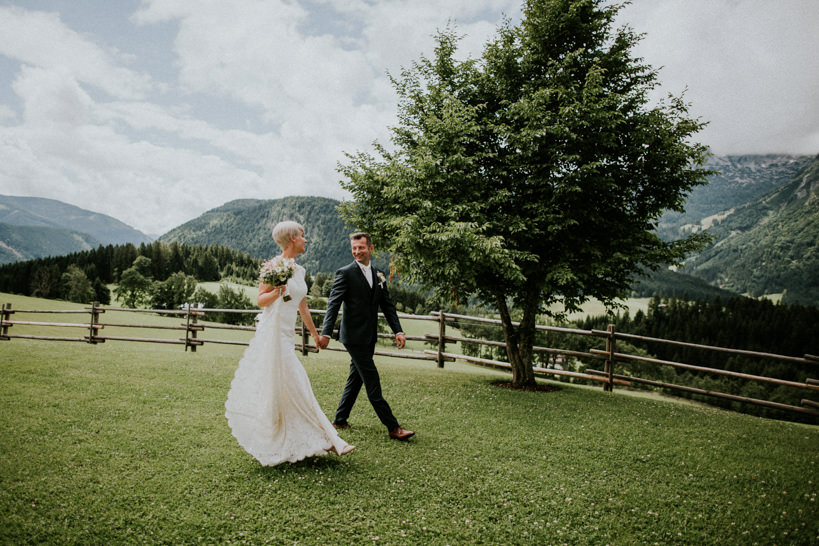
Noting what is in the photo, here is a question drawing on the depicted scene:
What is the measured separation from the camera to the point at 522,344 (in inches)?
Result: 444

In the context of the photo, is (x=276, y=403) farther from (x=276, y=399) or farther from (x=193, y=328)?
(x=193, y=328)

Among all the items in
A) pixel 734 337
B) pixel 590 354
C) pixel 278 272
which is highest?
pixel 278 272

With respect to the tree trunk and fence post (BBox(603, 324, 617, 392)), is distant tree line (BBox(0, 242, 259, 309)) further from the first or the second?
fence post (BBox(603, 324, 617, 392))

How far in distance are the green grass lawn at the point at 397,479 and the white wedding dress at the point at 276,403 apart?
28cm

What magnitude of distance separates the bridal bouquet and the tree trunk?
7.48 meters

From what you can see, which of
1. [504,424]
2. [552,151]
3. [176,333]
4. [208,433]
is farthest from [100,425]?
[176,333]

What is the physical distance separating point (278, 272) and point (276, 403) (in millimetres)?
1496

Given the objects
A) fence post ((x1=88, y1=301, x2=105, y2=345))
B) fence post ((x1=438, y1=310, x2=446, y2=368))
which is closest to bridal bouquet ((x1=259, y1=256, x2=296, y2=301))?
fence post ((x1=438, y1=310, x2=446, y2=368))

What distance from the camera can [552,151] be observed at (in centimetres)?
948

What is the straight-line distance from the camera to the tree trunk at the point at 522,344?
11102mm

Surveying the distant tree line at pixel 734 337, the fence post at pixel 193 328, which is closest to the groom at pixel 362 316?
the fence post at pixel 193 328

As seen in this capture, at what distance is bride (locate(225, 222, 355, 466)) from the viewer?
15.1 ft

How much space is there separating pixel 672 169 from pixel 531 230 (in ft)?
12.2

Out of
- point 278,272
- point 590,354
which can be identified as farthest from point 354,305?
point 590,354
